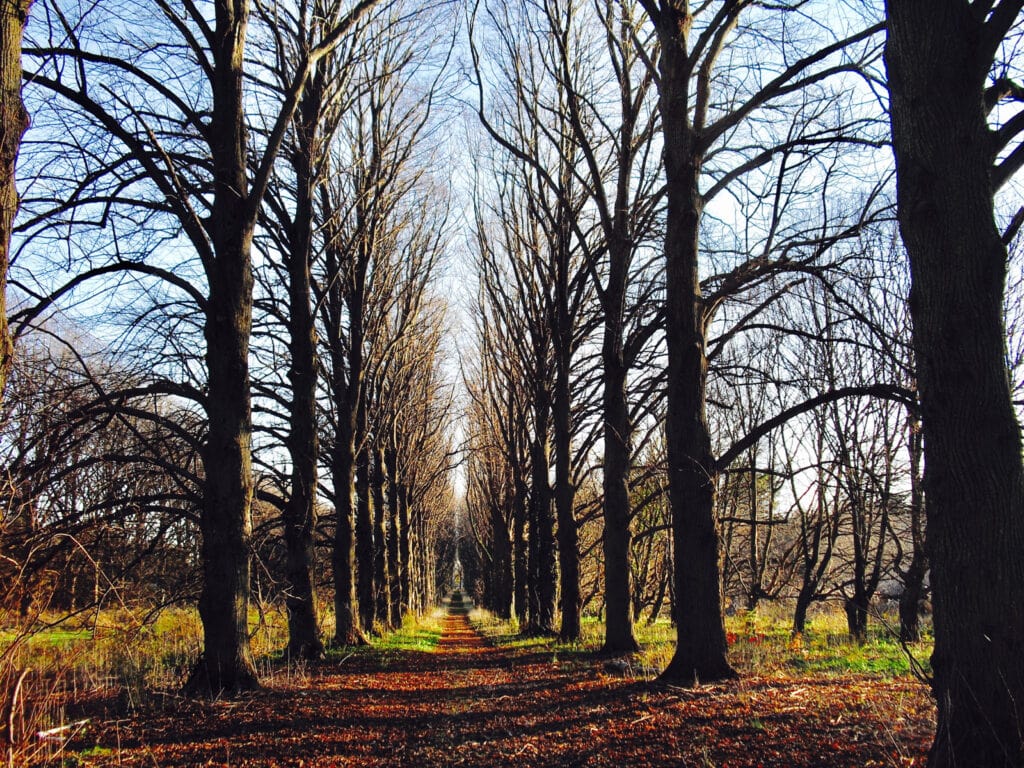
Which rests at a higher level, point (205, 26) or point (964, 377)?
A: point (205, 26)

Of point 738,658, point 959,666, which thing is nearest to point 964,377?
point 959,666

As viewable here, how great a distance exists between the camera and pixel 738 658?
8945mm

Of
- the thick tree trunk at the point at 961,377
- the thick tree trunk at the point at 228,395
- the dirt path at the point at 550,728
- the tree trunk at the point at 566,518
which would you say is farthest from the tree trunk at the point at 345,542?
the thick tree trunk at the point at 961,377

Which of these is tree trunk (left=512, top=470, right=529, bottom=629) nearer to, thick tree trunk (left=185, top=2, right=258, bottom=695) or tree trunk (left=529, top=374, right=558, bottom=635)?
tree trunk (left=529, top=374, right=558, bottom=635)

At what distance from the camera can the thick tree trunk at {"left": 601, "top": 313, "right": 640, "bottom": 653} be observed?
10.3 metres

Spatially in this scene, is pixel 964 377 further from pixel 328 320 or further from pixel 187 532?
pixel 328 320

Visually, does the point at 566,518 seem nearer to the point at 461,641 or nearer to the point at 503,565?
the point at 461,641

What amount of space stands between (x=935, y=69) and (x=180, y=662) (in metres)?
9.48

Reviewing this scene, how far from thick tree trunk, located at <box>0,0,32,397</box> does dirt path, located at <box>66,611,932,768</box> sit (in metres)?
2.77

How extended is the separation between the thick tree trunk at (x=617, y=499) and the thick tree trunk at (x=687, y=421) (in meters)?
3.02

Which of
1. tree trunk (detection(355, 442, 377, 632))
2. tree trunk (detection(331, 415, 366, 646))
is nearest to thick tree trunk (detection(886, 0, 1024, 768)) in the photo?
tree trunk (detection(331, 415, 366, 646))

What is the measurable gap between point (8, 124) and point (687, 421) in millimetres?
5978

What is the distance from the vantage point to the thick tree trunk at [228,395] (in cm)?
659

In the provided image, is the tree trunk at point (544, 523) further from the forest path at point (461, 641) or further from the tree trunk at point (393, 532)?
the tree trunk at point (393, 532)
